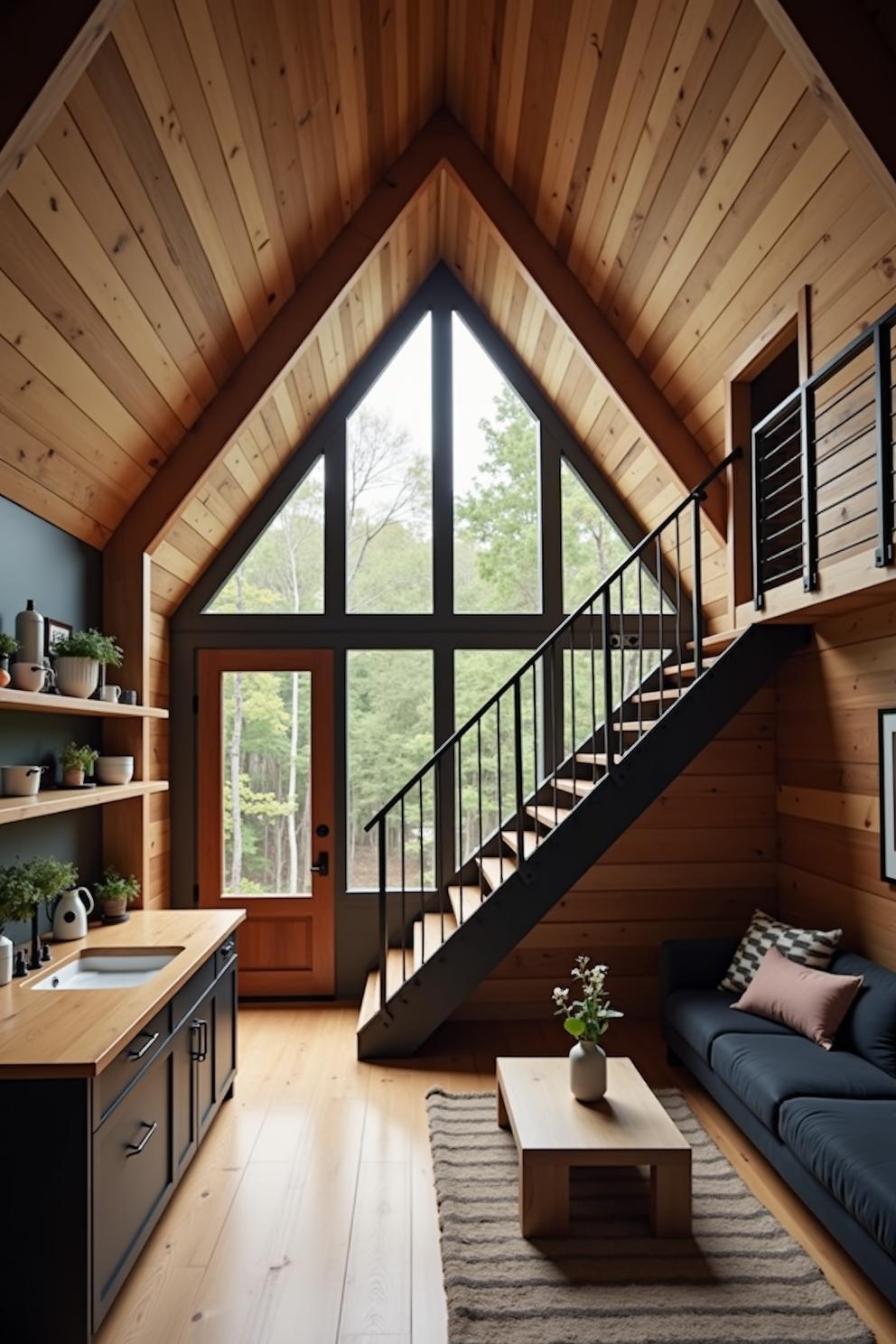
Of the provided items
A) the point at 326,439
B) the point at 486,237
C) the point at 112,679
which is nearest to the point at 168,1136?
the point at 112,679

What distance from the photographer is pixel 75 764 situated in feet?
12.3

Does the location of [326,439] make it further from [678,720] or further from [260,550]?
[678,720]

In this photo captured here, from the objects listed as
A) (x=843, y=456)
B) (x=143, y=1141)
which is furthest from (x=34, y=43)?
(x=843, y=456)

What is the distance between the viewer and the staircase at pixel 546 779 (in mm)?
4051

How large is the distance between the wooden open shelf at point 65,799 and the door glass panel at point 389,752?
4.49ft

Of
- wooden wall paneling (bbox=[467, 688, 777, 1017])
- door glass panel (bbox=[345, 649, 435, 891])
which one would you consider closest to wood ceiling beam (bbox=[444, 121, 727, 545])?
wooden wall paneling (bbox=[467, 688, 777, 1017])

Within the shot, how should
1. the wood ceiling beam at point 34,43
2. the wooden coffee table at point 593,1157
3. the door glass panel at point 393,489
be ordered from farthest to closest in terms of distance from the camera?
the door glass panel at point 393,489 < the wooden coffee table at point 593,1157 < the wood ceiling beam at point 34,43

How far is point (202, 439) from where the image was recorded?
14.1 ft

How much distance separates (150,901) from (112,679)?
51.4 inches

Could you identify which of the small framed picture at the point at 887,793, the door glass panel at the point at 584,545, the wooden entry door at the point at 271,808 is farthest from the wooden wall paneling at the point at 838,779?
the wooden entry door at the point at 271,808

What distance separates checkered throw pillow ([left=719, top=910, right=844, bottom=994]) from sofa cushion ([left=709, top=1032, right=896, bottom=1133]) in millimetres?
453

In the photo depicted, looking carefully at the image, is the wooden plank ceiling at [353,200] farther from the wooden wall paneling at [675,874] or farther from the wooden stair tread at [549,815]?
the wooden stair tread at [549,815]

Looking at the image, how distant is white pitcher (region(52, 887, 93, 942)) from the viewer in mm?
3588

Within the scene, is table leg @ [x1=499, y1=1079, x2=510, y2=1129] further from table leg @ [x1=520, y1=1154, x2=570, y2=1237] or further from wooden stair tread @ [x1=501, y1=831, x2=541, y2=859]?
wooden stair tread @ [x1=501, y1=831, x2=541, y2=859]
